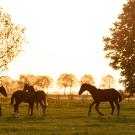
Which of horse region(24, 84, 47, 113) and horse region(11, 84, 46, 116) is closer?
horse region(11, 84, 46, 116)

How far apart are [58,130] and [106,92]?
13805 millimetres

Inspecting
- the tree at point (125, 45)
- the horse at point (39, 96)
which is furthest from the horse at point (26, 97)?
the tree at point (125, 45)

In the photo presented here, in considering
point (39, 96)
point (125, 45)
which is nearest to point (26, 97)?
point (39, 96)

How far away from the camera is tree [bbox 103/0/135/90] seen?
48625 millimetres

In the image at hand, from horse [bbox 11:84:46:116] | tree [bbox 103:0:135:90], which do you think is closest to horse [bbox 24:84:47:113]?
horse [bbox 11:84:46:116]

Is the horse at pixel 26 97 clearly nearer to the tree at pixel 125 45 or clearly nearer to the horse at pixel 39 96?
the horse at pixel 39 96

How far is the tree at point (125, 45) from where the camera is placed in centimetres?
4862

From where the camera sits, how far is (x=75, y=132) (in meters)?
25.1

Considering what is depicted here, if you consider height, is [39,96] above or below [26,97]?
above

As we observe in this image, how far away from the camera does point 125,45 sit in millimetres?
48531

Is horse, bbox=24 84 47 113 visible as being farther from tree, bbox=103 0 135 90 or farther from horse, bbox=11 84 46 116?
tree, bbox=103 0 135 90

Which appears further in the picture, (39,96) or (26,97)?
(39,96)

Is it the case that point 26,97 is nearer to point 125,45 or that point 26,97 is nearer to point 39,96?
point 39,96

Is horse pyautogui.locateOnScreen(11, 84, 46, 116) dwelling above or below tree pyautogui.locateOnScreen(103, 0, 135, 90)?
below
